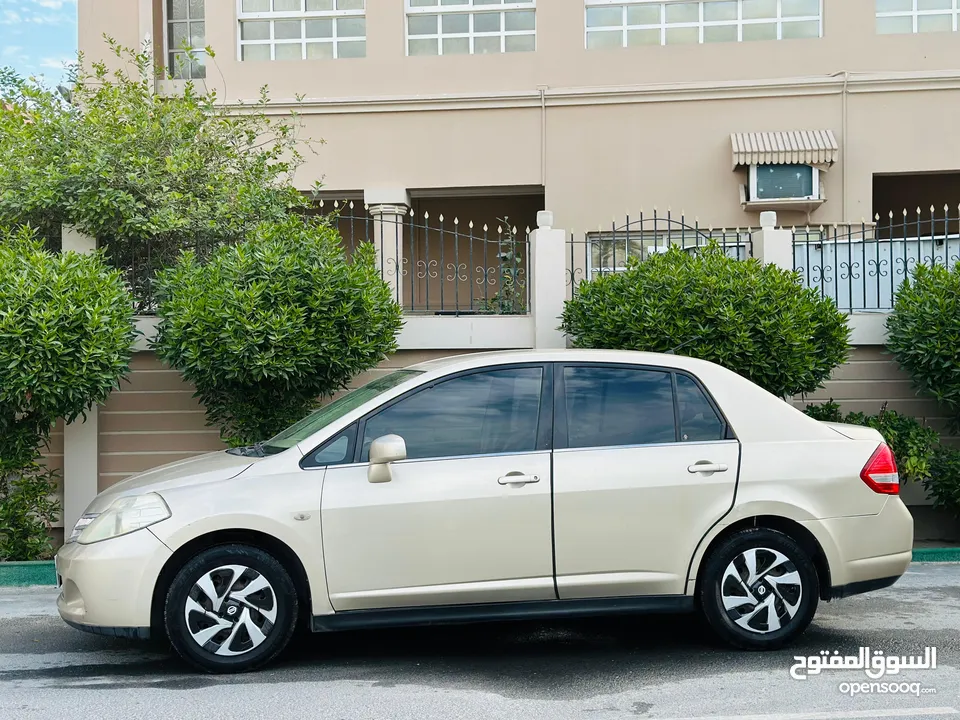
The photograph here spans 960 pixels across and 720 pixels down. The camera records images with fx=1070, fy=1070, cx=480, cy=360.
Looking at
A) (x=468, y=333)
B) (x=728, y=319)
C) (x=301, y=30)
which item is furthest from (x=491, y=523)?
(x=301, y=30)

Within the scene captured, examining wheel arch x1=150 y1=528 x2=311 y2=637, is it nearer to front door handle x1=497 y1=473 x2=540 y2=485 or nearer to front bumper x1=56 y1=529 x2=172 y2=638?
front bumper x1=56 y1=529 x2=172 y2=638

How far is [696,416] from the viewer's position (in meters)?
5.82

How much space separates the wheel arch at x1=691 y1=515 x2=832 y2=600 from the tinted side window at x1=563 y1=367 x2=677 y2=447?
57 centimetres

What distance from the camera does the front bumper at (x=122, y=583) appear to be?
5.25 m

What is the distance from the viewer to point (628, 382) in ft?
19.4

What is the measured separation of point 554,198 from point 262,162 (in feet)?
19.3

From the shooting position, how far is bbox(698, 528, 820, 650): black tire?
18.5 feet

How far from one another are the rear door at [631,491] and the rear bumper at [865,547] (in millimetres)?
618

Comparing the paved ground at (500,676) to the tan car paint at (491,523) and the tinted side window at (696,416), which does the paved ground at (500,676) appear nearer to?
the tan car paint at (491,523)

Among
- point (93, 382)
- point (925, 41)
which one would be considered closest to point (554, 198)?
point (925, 41)

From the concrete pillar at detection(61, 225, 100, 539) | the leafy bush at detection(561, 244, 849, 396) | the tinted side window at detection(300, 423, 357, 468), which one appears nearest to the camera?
the tinted side window at detection(300, 423, 357, 468)

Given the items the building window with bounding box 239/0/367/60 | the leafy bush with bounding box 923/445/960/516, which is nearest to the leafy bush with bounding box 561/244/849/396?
the leafy bush with bounding box 923/445/960/516

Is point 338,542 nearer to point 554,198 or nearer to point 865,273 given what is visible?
point 865,273

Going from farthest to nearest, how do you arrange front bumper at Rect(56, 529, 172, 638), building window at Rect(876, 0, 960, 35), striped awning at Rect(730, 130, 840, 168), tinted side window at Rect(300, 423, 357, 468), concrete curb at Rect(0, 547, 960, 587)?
building window at Rect(876, 0, 960, 35) → striped awning at Rect(730, 130, 840, 168) → concrete curb at Rect(0, 547, 960, 587) → tinted side window at Rect(300, 423, 357, 468) → front bumper at Rect(56, 529, 172, 638)
